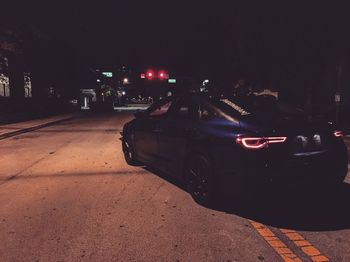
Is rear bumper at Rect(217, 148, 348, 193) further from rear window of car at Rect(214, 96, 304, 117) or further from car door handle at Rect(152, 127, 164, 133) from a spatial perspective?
car door handle at Rect(152, 127, 164, 133)

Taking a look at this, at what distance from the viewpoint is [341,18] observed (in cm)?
2189

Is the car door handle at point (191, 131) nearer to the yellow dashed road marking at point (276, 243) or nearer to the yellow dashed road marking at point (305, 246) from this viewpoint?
the yellow dashed road marking at point (276, 243)

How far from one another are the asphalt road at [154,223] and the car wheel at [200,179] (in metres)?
0.15

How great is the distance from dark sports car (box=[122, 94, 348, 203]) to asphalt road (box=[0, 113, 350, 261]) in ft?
0.89

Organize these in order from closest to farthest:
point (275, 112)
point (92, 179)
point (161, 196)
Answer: point (275, 112), point (161, 196), point (92, 179)

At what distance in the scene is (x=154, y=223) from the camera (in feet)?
16.1

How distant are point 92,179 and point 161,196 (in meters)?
1.81

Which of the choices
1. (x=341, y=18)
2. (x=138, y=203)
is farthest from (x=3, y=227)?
(x=341, y=18)

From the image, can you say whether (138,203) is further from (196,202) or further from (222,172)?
(222,172)

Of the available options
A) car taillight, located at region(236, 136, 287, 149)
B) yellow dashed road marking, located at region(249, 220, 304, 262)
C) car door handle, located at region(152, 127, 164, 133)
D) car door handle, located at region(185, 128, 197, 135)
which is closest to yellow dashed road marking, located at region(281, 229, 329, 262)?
yellow dashed road marking, located at region(249, 220, 304, 262)

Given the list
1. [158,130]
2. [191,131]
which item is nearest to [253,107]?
[191,131]

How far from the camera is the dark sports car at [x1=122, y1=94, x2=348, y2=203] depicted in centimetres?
464

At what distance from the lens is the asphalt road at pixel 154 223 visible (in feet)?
13.2

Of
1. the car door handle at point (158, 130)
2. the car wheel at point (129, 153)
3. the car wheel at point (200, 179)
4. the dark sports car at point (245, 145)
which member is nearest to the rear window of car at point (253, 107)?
the dark sports car at point (245, 145)
